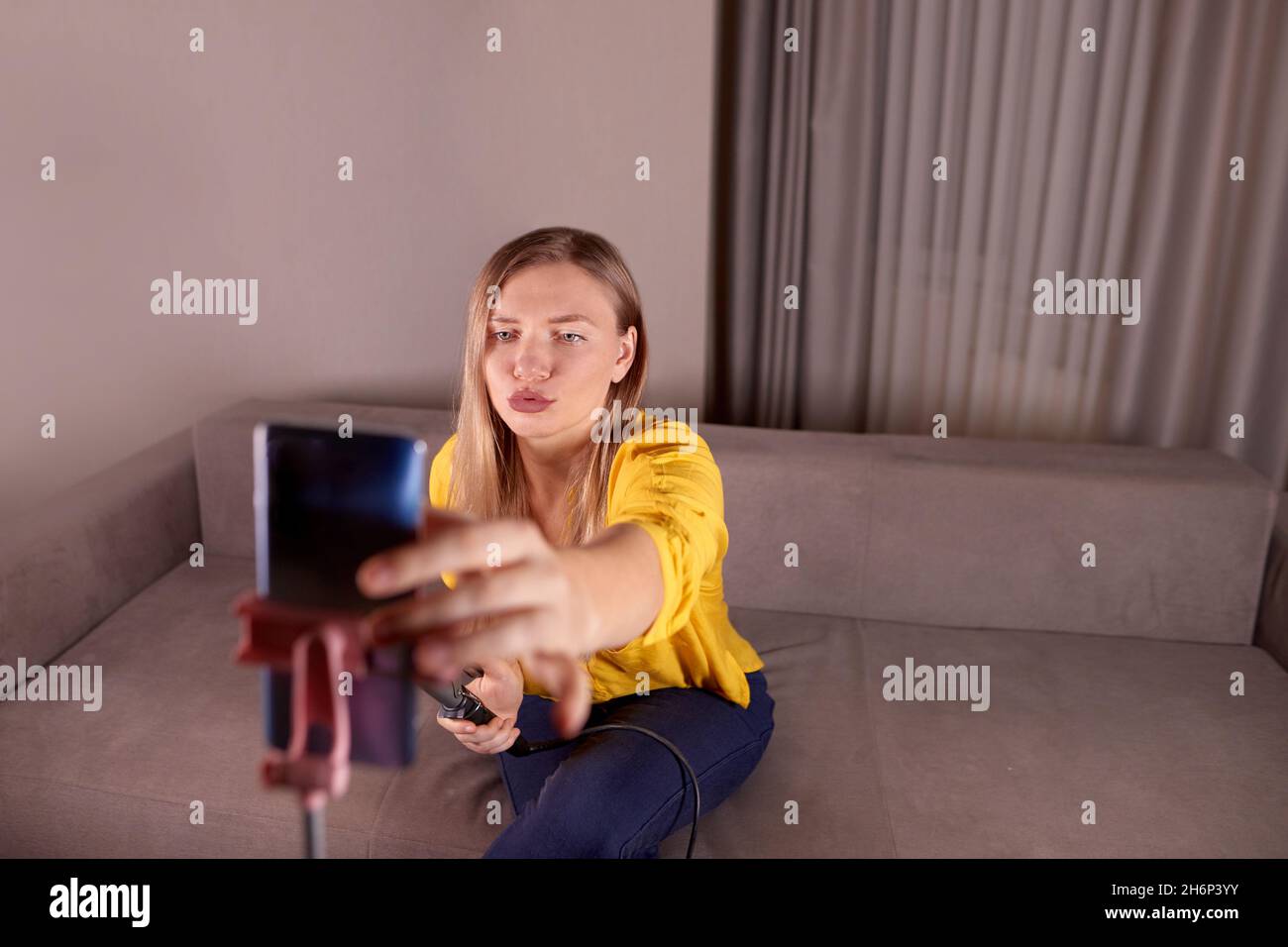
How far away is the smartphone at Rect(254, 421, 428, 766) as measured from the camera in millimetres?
323

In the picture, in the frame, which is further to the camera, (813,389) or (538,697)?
(813,389)

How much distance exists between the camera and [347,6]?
6.16 feet

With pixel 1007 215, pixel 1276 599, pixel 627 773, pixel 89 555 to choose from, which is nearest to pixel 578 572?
pixel 627 773

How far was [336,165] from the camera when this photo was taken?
6.37ft

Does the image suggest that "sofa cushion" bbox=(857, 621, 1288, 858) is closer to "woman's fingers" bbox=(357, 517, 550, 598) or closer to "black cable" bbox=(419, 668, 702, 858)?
"black cable" bbox=(419, 668, 702, 858)

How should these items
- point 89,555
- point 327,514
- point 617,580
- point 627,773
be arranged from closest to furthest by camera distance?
point 327,514 < point 617,580 < point 627,773 < point 89,555

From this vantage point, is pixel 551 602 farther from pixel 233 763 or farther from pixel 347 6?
pixel 347 6

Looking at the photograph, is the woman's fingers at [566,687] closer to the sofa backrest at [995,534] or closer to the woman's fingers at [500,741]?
the woman's fingers at [500,741]

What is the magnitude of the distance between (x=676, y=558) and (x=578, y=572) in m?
0.19

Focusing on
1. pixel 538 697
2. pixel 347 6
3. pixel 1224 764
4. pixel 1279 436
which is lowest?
pixel 1224 764

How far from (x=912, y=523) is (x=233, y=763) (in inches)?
46.7

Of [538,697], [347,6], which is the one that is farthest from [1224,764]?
[347,6]

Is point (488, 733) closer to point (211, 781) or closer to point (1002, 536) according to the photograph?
point (211, 781)

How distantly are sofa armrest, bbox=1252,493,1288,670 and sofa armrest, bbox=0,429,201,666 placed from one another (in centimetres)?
184
